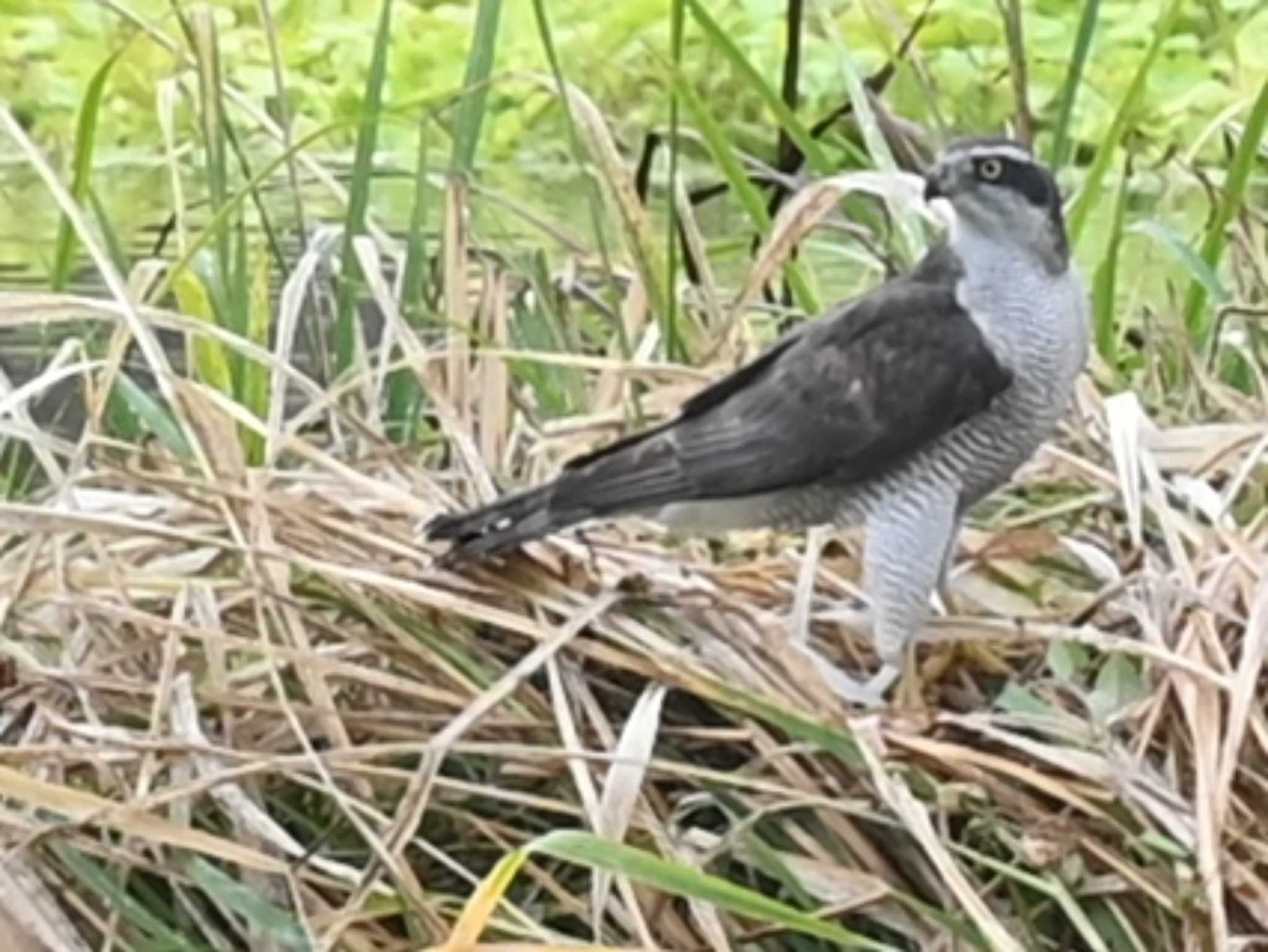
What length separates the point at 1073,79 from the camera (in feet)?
5.96

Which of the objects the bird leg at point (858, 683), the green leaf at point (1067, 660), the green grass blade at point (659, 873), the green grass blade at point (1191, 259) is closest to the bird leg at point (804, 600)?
the bird leg at point (858, 683)

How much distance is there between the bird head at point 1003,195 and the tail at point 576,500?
0.63 ft

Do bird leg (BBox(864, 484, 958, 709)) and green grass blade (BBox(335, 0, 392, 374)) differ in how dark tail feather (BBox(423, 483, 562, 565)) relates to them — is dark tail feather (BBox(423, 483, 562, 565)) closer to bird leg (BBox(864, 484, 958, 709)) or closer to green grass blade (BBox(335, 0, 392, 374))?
bird leg (BBox(864, 484, 958, 709))

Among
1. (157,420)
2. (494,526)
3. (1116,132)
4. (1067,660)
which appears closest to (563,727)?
(494,526)

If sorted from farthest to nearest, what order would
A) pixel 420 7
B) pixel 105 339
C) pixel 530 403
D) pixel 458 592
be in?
1. pixel 420 7
2. pixel 105 339
3. pixel 530 403
4. pixel 458 592

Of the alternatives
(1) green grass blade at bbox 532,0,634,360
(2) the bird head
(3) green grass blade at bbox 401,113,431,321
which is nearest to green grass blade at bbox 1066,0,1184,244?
(2) the bird head

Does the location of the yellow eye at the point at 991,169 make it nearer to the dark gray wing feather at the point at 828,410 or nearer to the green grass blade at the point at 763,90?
the dark gray wing feather at the point at 828,410

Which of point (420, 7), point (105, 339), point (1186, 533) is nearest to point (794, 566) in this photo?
point (1186, 533)

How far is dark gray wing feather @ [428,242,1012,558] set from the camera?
159cm

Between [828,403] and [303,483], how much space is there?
0.27 metres

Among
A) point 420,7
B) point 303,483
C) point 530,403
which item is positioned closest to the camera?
point 303,483

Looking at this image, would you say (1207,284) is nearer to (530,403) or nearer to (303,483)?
(530,403)

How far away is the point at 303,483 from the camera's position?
1.60 meters

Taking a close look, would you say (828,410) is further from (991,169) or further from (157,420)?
(157,420)
